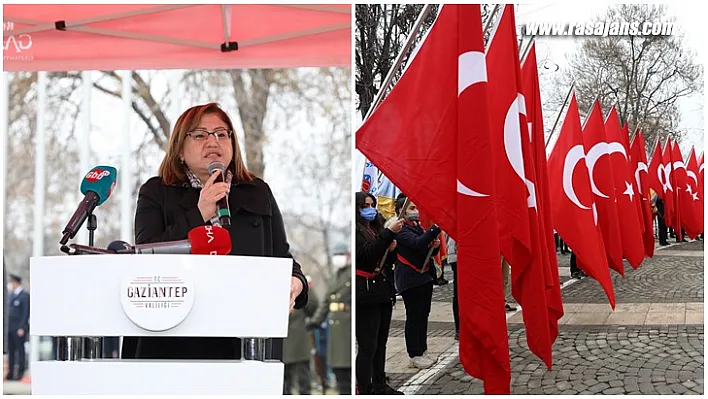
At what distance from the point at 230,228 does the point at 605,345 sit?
62.8 inches

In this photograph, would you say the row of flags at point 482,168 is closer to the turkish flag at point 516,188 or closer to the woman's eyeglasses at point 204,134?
the turkish flag at point 516,188

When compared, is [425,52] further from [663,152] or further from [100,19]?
[100,19]

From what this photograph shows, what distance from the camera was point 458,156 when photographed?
2.63 metres

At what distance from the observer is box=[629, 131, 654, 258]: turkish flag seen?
10.2 feet

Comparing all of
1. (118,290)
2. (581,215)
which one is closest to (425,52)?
(581,215)

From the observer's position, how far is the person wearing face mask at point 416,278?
2.85 m

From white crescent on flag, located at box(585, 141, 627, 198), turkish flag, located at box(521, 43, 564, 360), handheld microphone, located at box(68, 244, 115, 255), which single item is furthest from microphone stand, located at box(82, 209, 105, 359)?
white crescent on flag, located at box(585, 141, 627, 198)

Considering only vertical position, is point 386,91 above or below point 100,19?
below

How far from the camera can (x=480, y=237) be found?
8.50 ft

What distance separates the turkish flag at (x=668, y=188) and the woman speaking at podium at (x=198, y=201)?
1.64 m

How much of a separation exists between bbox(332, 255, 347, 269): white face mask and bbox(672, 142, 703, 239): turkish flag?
182 cm

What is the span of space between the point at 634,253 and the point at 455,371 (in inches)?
34.9

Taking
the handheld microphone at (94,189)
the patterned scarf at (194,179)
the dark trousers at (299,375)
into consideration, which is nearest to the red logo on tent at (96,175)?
the handheld microphone at (94,189)

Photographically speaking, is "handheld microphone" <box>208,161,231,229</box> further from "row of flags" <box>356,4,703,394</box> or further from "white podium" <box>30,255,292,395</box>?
"row of flags" <box>356,4,703,394</box>
